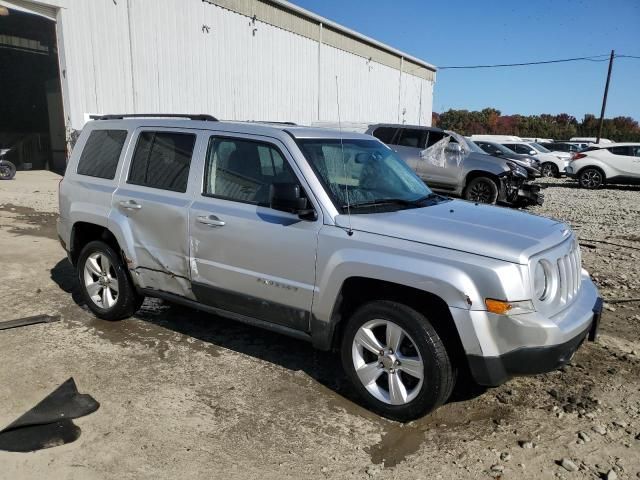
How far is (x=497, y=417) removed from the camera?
11.3 ft

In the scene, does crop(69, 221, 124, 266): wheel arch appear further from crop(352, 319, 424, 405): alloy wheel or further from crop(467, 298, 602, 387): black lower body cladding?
crop(467, 298, 602, 387): black lower body cladding

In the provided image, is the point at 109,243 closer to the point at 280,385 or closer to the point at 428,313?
the point at 280,385

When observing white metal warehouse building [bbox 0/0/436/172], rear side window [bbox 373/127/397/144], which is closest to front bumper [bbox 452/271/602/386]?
rear side window [bbox 373/127/397/144]

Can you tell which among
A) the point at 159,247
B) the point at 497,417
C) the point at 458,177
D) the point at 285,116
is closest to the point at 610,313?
the point at 497,417

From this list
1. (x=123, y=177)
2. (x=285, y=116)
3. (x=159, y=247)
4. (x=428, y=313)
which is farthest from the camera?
(x=285, y=116)

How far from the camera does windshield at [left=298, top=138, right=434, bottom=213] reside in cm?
376

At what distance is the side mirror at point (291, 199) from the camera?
136 inches

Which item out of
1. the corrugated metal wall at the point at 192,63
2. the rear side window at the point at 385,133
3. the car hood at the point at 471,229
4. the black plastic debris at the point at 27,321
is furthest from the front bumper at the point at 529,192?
the corrugated metal wall at the point at 192,63

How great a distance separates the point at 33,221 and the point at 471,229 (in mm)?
9373

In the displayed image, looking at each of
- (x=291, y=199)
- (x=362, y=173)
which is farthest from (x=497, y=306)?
(x=362, y=173)

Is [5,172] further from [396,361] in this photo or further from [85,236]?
[396,361]

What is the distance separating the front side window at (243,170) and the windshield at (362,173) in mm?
237

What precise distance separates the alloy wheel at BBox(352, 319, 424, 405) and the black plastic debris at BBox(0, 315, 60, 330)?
315 cm

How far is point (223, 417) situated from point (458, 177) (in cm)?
993
